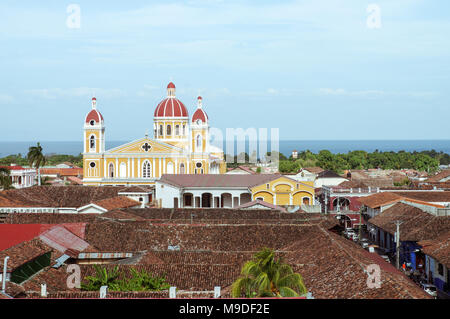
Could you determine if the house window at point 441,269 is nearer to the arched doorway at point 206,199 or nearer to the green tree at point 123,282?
the green tree at point 123,282

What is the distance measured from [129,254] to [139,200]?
26695 millimetres

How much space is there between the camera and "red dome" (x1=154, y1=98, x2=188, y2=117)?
219 ft

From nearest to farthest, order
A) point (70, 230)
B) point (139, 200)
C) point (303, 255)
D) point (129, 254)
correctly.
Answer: point (303, 255)
point (129, 254)
point (70, 230)
point (139, 200)

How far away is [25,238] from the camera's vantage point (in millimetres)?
25875

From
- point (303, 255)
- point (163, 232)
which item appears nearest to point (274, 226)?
point (163, 232)

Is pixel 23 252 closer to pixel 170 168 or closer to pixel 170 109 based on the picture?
pixel 170 168

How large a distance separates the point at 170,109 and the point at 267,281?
180 feet

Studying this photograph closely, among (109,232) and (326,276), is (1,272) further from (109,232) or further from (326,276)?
(109,232)

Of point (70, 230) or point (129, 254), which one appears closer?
point (129, 254)

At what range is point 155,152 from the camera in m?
62.2

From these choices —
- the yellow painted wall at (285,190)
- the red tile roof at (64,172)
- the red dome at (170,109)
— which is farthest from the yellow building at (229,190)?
the red tile roof at (64,172)

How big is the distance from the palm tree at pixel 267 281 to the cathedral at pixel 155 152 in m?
47.7
